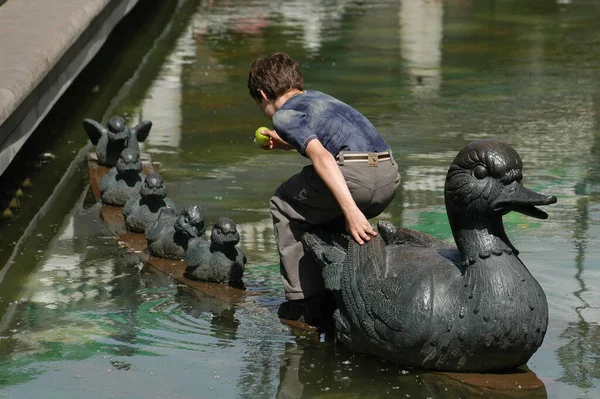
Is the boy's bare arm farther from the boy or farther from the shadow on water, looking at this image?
the shadow on water

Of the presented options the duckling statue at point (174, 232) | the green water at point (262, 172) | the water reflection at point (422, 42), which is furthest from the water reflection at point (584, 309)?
the water reflection at point (422, 42)

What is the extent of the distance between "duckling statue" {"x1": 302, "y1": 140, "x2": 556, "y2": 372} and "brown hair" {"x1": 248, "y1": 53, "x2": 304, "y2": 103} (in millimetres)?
1061

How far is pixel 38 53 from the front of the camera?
9898mm

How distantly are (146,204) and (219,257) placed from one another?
1.31 meters

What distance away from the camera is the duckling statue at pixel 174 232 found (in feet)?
25.3

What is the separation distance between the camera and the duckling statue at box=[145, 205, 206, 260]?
7715mm

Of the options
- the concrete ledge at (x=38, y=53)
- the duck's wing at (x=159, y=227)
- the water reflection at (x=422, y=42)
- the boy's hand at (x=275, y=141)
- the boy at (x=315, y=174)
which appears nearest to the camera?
the boy at (x=315, y=174)

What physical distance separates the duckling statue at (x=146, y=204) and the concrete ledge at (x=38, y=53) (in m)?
0.92

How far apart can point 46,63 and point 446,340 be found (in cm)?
512

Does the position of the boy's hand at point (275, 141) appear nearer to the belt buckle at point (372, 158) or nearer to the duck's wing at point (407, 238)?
the belt buckle at point (372, 158)

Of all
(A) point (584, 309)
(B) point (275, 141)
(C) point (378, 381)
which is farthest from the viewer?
(A) point (584, 309)

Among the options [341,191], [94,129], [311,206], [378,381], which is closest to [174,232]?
[311,206]

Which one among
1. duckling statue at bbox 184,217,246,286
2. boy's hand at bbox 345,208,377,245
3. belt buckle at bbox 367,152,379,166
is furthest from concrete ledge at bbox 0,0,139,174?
boy's hand at bbox 345,208,377,245

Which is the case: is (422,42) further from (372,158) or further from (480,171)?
(480,171)
